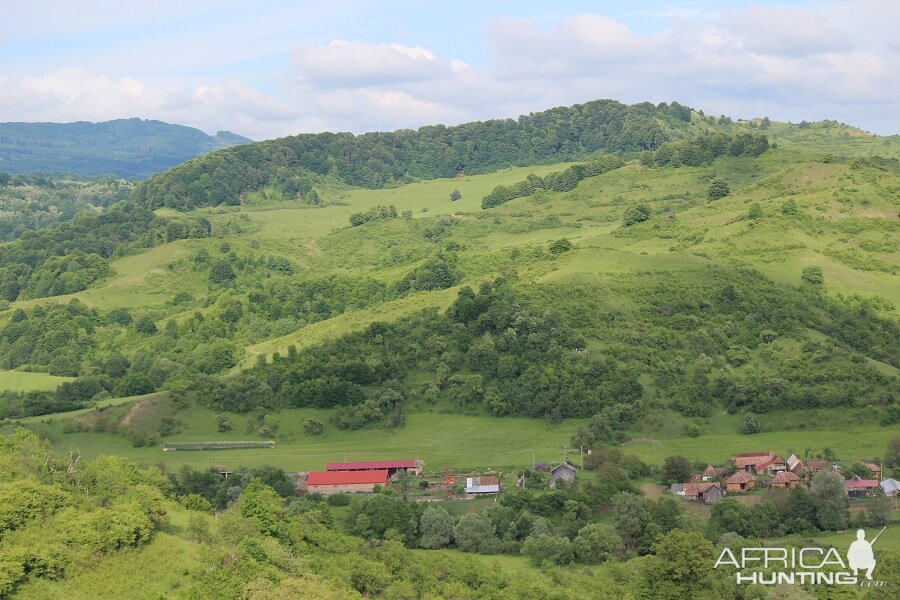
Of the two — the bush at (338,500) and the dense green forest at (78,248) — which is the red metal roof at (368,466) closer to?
the bush at (338,500)

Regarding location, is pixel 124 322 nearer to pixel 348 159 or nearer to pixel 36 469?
pixel 36 469

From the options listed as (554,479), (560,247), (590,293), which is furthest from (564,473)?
(560,247)

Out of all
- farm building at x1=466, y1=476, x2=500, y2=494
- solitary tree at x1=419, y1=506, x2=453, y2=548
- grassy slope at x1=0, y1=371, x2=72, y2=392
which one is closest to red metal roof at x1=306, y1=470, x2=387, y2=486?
farm building at x1=466, y1=476, x2=500, y2=494

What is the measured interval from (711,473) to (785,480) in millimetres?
3344

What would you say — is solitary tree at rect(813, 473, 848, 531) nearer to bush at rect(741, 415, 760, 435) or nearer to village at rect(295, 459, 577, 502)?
bush at rect(741, 415, 760, 435)

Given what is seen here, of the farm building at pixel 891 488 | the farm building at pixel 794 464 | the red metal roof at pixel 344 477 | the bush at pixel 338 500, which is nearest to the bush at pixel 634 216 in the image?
the farm building at pixel 794 464

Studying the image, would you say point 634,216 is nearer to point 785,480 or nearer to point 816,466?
point 816,466

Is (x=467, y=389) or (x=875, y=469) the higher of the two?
(x=467, y=389)

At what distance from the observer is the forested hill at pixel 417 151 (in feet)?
478

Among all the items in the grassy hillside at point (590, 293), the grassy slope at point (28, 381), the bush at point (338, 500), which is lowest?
the grassy slope at point (28, 381)

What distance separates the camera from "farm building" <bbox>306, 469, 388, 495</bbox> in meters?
49.4

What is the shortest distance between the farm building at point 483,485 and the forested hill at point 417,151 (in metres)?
99.7

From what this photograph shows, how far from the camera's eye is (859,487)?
46.7 m

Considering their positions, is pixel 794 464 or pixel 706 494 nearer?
pixel 706 494
